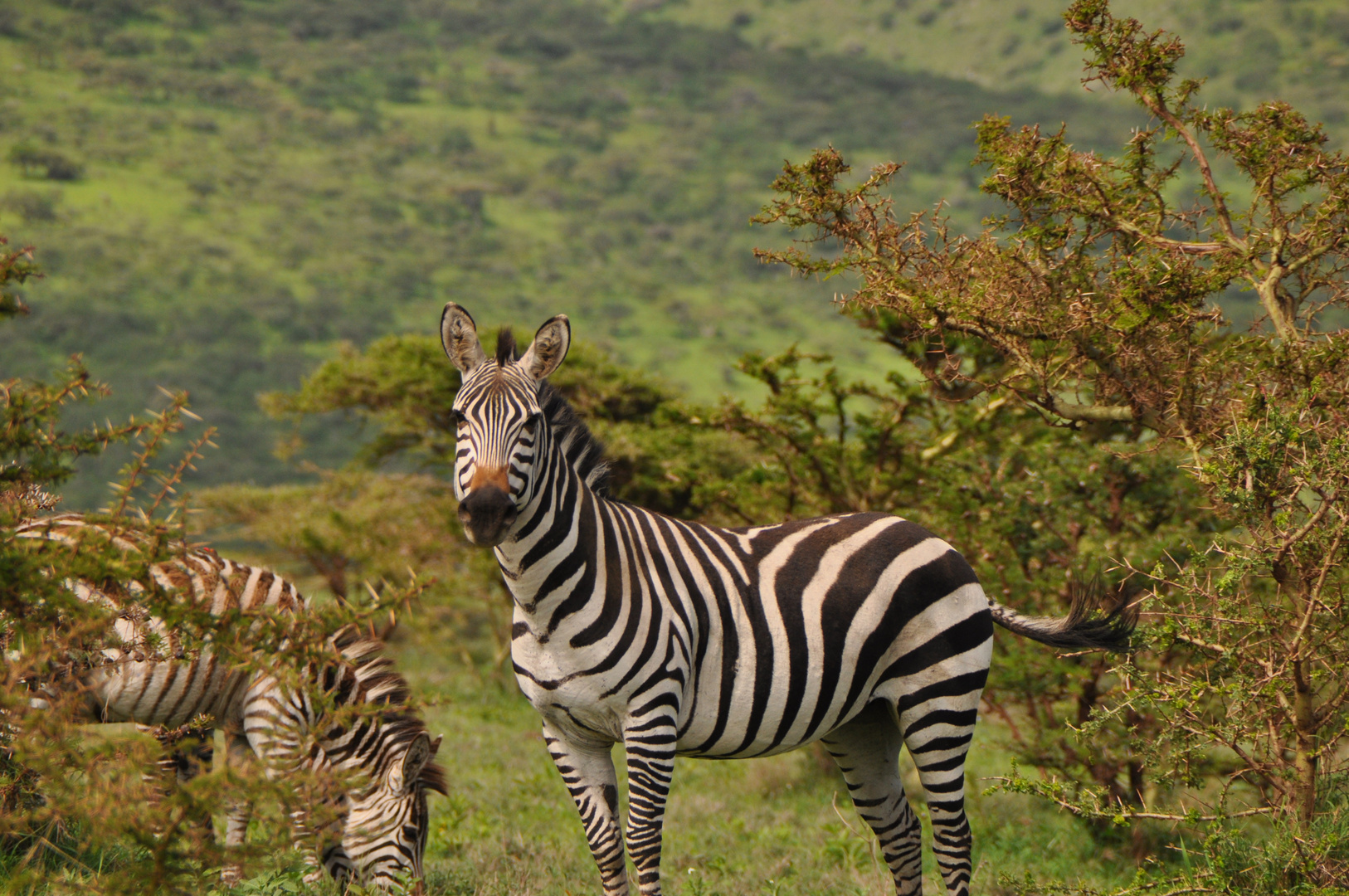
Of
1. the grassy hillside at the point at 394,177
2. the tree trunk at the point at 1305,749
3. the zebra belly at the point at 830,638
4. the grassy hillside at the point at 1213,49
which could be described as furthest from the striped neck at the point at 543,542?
the grassy hillside at the point at 1213,49

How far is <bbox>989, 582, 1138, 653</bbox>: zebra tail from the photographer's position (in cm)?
490

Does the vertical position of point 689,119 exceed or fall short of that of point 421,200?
it exceeds it

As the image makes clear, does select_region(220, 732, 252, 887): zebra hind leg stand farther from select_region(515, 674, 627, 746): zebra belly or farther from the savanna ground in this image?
select_region(515, 674, 627, 746): zebra belly

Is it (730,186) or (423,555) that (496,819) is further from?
(730,186)

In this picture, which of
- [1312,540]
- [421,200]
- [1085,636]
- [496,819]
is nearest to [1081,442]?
[1085,636]

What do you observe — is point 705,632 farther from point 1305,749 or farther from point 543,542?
point 1305,749

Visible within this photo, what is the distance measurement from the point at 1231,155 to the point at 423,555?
16041 mm

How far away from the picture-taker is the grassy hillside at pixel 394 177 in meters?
87.6

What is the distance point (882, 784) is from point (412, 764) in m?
2.45

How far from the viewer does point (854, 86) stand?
183375mm

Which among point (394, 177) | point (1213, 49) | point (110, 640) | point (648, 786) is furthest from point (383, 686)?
point (1213, 49)

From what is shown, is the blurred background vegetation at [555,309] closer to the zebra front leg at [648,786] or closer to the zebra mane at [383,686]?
the zebra mane at [383,686]

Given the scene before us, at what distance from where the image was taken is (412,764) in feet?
18.2

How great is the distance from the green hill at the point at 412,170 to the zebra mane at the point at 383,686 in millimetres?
55345
